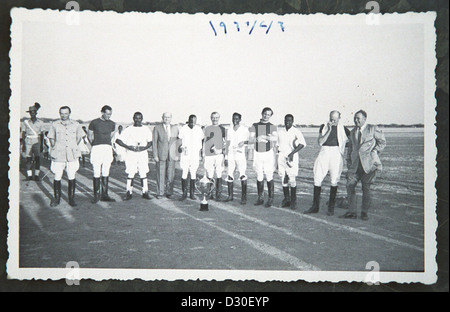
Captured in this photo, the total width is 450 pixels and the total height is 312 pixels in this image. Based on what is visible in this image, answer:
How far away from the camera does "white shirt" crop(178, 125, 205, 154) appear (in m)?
3.00

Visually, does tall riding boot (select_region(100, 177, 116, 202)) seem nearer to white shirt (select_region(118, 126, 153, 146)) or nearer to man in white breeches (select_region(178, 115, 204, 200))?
white shirt (select_region(118, 126, 153, 146))

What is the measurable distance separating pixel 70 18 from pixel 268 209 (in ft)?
8.26

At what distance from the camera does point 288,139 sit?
2.97m

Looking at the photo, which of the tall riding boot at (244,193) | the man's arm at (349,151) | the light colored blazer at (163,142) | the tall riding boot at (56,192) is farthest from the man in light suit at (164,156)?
the man's arm at (349,151)

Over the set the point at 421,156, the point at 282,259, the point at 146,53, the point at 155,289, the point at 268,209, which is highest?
the point at 146,53

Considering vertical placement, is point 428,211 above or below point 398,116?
→ below

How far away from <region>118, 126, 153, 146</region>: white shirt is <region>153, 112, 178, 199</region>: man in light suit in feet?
0.21

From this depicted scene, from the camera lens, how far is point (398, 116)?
9.52 ft

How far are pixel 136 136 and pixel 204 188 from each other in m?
0.80

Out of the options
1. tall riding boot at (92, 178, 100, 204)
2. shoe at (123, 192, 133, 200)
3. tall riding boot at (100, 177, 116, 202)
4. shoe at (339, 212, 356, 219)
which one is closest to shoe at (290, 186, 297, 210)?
shoe at (339, 212, 356, 219)

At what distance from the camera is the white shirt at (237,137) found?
299 cm

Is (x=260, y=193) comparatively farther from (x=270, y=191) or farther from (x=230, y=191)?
(x=230, y=191)

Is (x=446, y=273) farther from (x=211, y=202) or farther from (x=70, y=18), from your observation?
(x=70, y=18)

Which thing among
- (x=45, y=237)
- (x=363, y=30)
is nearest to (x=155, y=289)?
(x=45, y=237)
